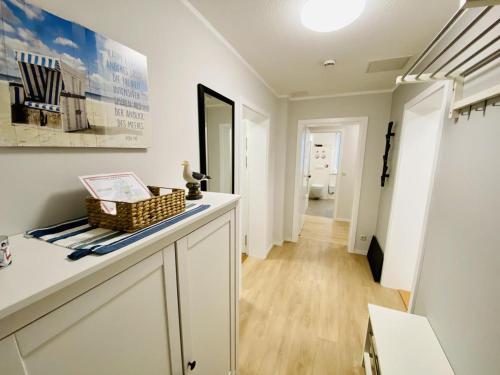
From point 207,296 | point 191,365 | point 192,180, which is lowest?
point 191,365

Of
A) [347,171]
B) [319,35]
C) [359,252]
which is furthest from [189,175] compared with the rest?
[347,171]

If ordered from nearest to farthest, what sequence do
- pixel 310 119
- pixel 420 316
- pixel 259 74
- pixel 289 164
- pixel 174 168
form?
pixel 174 168 → pixel 420 316 → pixel 259 74 → pixel 310 119 → pixel 289 164

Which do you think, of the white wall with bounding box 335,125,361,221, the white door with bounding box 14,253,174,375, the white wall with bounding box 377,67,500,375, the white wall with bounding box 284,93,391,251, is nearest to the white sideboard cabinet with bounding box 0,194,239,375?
the white door with bounding box 14,253,174,375

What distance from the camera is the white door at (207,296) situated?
0.76 metres

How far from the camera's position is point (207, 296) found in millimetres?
913

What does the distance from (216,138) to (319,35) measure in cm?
103

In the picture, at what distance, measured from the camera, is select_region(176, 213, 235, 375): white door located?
762mm

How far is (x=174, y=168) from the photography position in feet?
3.74

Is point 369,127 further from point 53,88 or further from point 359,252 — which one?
point 53,88

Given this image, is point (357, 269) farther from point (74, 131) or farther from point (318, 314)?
point (74, 131)

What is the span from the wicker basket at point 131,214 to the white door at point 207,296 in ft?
0.42

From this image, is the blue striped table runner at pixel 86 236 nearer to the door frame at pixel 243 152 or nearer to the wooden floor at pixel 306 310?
the door frame at pixel 243 152

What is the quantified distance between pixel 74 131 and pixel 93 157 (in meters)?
0.11

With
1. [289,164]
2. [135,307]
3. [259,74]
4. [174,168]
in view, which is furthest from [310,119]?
[135,307]
